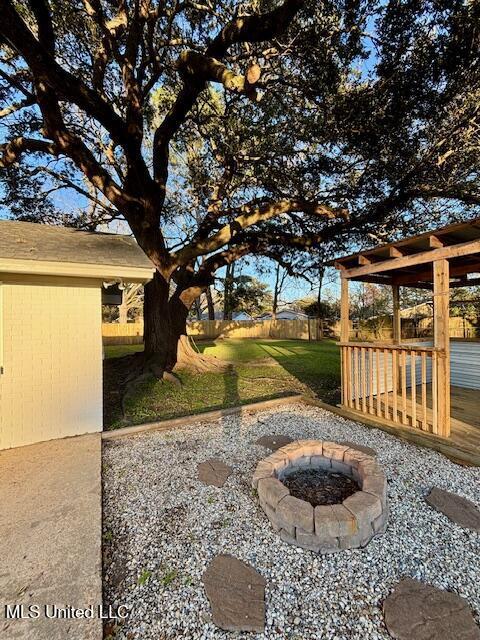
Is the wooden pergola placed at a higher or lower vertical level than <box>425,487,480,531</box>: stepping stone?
higher

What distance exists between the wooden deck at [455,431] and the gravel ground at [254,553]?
0.72 feet

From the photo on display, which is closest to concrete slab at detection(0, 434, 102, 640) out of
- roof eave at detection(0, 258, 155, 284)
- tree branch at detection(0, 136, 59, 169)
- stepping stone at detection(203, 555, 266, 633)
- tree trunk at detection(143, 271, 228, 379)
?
stepping stone at detection(203, 555, 266, 633)

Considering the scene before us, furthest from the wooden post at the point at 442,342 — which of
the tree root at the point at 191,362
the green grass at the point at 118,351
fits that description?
the green grass at the point at 118,351

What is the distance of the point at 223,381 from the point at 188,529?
516 cm

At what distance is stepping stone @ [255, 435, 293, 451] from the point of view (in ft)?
11.4

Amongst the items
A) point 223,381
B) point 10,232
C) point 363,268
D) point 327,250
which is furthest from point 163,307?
point 327,250

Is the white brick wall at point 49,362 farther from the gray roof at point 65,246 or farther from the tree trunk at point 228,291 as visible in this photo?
the tree trunk at point 228,291

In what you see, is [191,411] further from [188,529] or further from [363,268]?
[363,268]

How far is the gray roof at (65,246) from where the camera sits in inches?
130

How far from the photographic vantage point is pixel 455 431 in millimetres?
3719

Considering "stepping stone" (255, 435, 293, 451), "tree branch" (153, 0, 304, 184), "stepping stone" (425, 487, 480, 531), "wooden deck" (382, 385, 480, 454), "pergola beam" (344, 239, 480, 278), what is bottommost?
"stepping stone" (425, 487, 480, 531)

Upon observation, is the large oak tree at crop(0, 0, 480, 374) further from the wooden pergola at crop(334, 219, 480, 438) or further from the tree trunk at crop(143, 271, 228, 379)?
the wooden pergola at crop(334, 219, 480, 438)

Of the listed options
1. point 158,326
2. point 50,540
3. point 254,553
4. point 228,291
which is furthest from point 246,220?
point 228,291

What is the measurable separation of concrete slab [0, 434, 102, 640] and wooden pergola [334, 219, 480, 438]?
342cm
